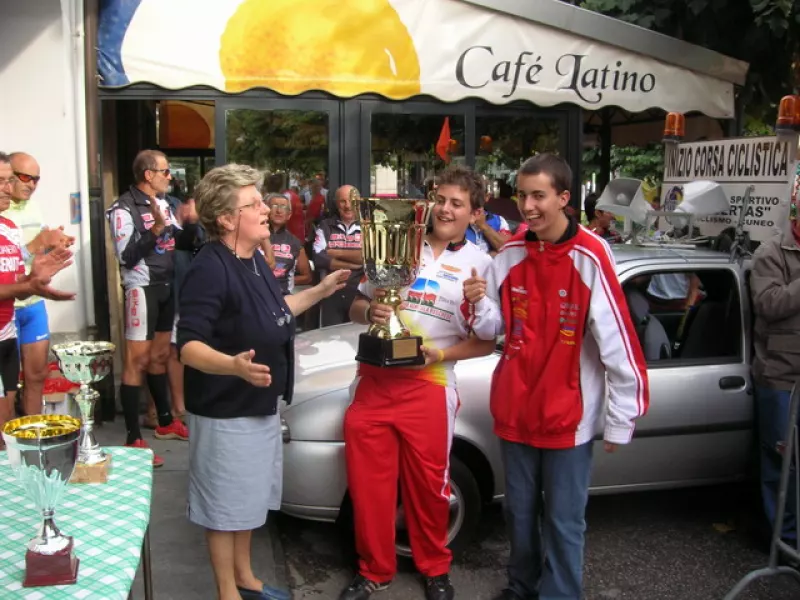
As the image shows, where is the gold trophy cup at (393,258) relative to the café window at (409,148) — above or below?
below

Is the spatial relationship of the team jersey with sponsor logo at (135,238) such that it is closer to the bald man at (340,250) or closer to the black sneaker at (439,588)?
the bald man at (340,250)

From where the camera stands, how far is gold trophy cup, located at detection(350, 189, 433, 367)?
10.6 feet

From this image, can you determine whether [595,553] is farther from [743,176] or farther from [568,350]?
[743,176]

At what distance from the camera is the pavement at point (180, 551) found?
3.71 meters

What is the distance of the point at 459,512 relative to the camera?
392 centimetres

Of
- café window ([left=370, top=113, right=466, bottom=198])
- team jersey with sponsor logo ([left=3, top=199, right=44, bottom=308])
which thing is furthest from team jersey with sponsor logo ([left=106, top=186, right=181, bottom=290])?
café window ([left=370, top=113, right=466, bottom=198])

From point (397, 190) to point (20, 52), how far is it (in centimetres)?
308

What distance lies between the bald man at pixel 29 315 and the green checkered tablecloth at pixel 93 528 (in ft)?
6.95

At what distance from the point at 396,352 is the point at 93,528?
135cm

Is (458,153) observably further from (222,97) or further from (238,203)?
(238,203)

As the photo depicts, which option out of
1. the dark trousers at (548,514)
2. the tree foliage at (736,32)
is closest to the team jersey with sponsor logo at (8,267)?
the dark trousers at (548,514)

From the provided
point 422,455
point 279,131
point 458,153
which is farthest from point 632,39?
point 422,455

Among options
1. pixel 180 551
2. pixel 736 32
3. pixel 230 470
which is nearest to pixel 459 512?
pixel 230 470

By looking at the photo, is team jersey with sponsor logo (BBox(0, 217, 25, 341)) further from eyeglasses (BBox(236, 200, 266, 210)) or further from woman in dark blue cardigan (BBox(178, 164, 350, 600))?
eyeglasses (BBox(236, 200, 266, 210))
